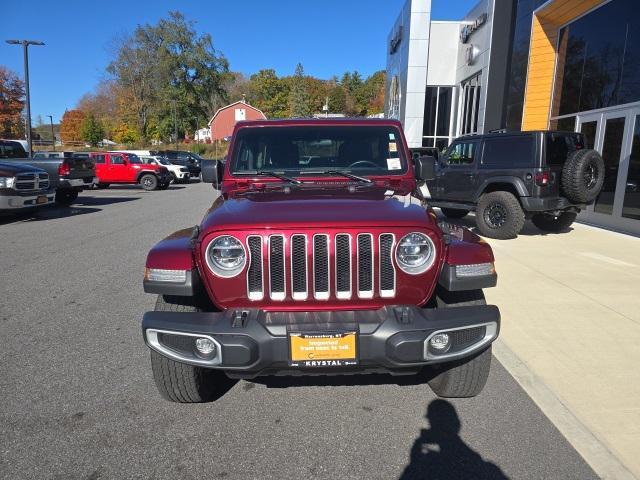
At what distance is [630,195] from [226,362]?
1002 cm

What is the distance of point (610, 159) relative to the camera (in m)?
10.1

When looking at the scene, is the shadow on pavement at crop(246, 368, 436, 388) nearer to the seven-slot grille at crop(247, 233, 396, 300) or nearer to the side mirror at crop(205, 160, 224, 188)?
the seven-slot grille at crop(247, 233, 396, 300)

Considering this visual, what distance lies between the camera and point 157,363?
267 centimetres

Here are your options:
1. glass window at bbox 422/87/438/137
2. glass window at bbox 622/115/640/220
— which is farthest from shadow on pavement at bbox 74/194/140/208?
glass window at bbox 422/87/438/137

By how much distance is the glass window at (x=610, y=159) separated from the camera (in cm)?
981

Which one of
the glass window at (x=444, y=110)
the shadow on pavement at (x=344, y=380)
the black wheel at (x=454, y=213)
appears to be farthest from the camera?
the glass window at (x=444, y=110)

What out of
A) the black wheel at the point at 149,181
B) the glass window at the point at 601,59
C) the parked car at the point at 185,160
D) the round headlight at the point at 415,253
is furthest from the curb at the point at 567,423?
the parked car at the point at 185,160

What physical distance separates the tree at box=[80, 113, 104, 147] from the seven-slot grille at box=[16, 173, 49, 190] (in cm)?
6616

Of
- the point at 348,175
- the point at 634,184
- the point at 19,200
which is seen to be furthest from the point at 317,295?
the point at 19,200

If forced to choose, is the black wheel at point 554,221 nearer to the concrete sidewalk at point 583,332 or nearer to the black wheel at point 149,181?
the concrete sidewalk at point 583,332

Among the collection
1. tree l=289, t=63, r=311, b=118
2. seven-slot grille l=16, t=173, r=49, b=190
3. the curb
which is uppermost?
tree l=289, t=63, r=311, b=118

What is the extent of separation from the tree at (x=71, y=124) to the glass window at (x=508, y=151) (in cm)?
8776

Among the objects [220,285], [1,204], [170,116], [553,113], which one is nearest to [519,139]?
[553,113]

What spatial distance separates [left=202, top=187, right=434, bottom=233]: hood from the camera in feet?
7.93
